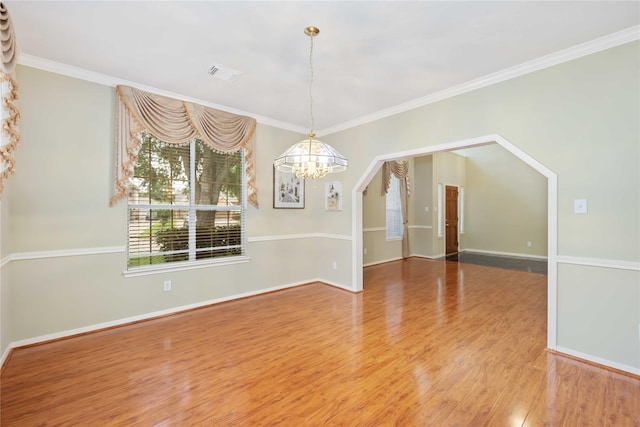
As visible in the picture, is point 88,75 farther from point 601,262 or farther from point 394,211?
point 394,211

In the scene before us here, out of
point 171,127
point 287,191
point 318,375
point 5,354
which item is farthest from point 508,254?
point 5,354

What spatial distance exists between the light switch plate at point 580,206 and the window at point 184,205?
3.99 meters

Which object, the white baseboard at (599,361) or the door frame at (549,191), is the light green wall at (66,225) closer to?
the door frame at (549,191)

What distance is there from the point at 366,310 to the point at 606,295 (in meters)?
2.43

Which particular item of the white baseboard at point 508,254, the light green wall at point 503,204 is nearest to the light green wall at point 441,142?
the light green wall at point 503,204

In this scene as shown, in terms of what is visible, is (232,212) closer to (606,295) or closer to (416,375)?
(416,375)

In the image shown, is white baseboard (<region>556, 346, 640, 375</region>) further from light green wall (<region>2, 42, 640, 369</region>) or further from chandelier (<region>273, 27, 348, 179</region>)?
chandelier (<region>273, 27, 348, 179</region>)

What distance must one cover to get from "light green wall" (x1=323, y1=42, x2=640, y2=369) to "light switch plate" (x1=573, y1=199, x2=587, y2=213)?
0.12 ft

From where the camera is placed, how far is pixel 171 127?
3.62m

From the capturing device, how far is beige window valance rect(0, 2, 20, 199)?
2.01m

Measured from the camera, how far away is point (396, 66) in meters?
2.91

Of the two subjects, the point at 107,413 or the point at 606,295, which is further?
the point at 606,295

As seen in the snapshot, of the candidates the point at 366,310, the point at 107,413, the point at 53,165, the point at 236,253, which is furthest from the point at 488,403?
the point at 53,165

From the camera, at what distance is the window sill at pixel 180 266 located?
3446 mm
